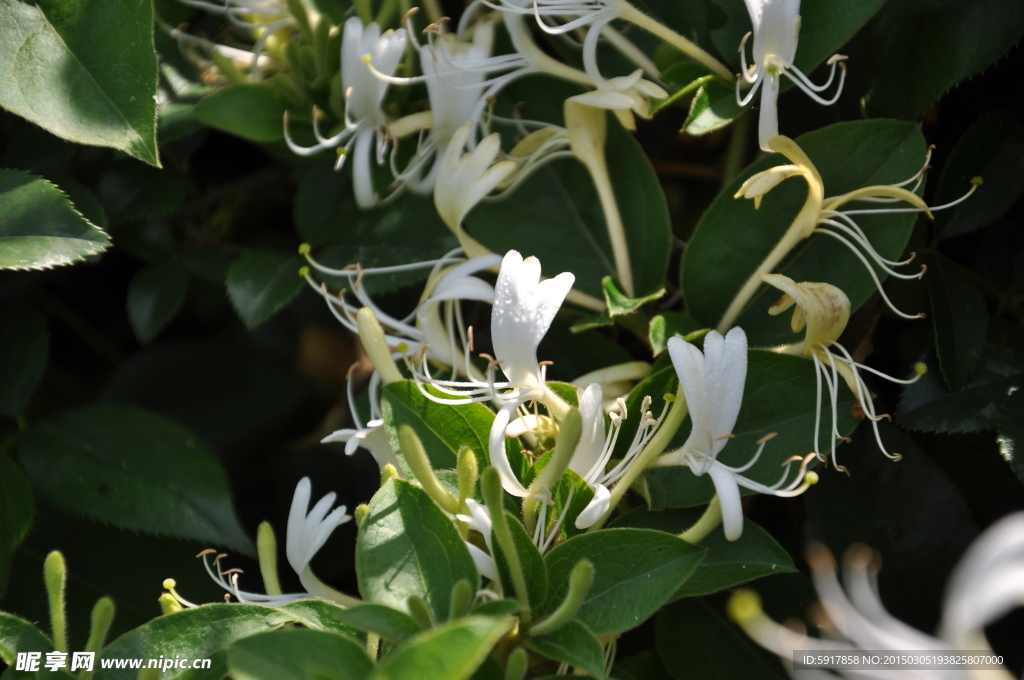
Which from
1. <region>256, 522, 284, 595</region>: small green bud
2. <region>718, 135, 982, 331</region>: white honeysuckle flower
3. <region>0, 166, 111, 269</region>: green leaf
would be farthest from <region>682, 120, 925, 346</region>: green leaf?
<region>0, 166, 111, 269</region>: green leaf

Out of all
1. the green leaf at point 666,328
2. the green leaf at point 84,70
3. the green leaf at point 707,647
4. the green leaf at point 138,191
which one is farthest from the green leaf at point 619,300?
the green leaf at point 138,191

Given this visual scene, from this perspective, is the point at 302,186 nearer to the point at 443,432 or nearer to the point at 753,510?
the point at 443,432

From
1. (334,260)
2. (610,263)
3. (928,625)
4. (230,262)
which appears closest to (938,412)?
(928,625)

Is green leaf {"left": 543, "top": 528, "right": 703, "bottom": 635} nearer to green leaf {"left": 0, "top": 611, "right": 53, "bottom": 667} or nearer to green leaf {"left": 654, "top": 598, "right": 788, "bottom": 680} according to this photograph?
green leaf {"left": 654, "top": 598, "right": 788, "bottom": 680}

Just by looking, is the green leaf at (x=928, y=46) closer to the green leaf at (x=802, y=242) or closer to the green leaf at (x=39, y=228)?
the green leaf at (x=802, y=242)

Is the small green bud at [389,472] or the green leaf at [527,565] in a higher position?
the small green bud at [389,472]

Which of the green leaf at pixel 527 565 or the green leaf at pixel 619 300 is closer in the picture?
the green leaf at pixel 527 565

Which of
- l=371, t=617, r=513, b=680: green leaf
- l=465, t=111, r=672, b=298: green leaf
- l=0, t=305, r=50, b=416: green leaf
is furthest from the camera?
l=0, t=305, r=50, b=416: green leaf
